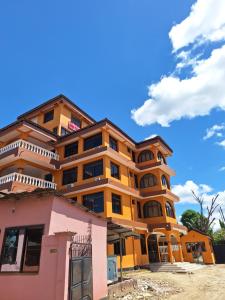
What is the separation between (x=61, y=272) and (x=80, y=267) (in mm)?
1065

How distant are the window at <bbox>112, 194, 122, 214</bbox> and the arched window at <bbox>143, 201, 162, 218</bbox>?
468 cm

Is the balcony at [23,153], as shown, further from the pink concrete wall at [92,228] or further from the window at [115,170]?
the pink concrete wall at [92,228]

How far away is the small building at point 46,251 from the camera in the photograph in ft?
24.4

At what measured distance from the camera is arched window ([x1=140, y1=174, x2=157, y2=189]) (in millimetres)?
25350

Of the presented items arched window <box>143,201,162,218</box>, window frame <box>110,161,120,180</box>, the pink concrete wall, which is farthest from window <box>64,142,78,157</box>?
the pink concrete wall

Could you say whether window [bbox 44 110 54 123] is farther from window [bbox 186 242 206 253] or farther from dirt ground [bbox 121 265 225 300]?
window [bbox 186 242 206 253]

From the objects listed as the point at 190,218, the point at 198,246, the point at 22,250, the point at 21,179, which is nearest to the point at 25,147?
the point at 21,179

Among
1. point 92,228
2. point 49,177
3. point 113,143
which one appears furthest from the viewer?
point 49,177

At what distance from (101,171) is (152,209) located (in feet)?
24.6

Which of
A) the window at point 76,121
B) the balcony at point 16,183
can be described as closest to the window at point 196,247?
the balcony at point 16,183

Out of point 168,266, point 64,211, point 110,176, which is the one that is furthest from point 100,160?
point 64,211

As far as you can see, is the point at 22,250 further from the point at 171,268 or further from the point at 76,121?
the point at 76,121

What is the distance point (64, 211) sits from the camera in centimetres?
889

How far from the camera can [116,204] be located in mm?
20922
